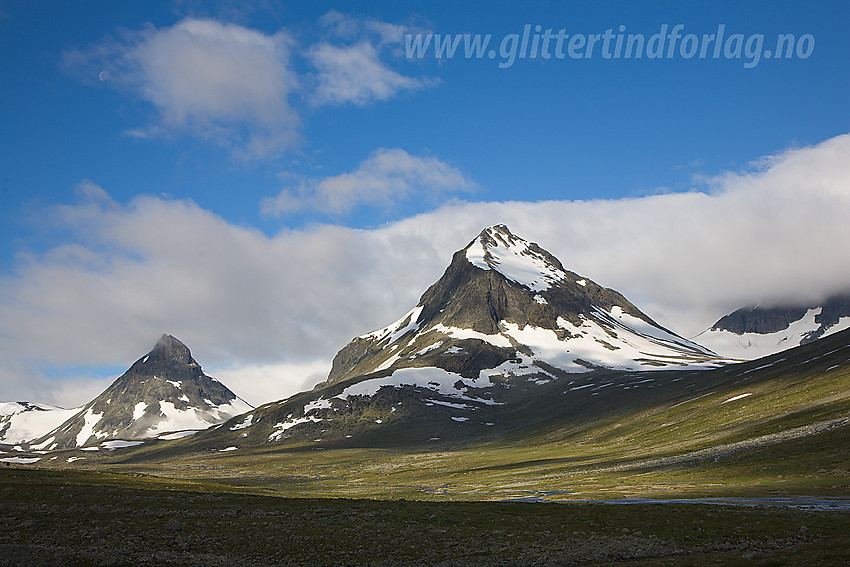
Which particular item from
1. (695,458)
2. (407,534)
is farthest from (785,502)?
(695,458)

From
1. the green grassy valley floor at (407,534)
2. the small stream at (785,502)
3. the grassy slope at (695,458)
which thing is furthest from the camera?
the grassy slope at (695,458)

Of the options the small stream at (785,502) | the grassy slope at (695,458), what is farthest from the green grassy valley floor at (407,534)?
the grassy slope at (695,458)

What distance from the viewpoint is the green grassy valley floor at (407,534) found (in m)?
39.3

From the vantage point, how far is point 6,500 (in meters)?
60.8

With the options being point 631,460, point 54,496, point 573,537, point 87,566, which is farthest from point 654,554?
point 631,460

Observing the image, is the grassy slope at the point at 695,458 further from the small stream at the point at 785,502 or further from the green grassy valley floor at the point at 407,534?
the green grassy valley floor at the point at 407,534

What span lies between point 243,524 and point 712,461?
82.6 metres

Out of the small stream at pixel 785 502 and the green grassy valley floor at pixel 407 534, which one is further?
the small stream at pixel 785 502

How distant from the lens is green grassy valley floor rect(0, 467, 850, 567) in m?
39.3

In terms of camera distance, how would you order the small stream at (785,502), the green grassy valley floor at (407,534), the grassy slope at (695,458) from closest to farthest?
the green grassy valley floor at (407,534) < the small stream at (785,502) < the grassy slope at (695,458)

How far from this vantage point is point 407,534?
155 ft

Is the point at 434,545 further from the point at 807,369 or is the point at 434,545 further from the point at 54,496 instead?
the point at 807,369

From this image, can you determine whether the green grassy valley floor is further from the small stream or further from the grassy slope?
the grassy slope

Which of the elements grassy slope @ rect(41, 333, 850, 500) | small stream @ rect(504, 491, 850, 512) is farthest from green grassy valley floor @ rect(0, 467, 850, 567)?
grassy slope @ rect(41, 333, 850, 500)
